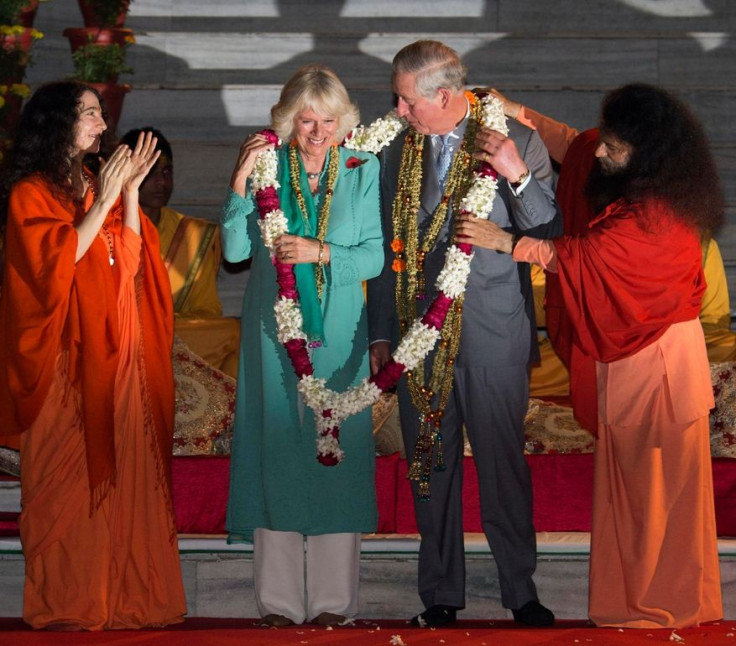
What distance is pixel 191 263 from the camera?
6.37m

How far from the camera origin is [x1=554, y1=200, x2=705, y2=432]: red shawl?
4.41 metres


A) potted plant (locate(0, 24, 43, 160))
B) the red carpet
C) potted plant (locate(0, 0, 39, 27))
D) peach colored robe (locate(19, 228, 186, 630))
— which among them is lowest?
the red carpet

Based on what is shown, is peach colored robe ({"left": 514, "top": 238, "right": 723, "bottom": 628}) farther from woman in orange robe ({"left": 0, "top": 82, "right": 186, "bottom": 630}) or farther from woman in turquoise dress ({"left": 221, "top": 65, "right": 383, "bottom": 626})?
woman in orange robe ({"left": 0, "top": 82, "right": 186, "bottom": 630})

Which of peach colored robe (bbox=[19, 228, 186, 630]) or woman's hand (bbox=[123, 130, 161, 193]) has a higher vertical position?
woman's hand (bbox=[123, 130, 161, 193])

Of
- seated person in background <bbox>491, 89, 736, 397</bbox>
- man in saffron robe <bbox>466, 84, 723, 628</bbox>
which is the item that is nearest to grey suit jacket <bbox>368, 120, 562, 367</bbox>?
man in saffron robe <bbox>466, 84, 723, 628</bbox>

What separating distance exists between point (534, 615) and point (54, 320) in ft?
5.73

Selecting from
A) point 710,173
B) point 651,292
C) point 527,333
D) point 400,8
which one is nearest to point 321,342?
point 527,333

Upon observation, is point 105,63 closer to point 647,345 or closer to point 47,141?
point 47,141

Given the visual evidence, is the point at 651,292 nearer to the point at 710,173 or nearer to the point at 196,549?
the point at 710,173

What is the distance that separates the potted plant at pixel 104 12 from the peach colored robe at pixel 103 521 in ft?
7.85

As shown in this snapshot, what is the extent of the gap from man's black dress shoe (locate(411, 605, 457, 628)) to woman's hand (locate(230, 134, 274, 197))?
4.68ft

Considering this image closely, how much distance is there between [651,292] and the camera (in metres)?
4.45

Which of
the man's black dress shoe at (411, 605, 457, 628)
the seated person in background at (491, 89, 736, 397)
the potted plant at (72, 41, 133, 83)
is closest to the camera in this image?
the man's black dress shoe at (411, 605, 457, 628)

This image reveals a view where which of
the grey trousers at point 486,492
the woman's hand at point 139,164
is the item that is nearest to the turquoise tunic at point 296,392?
the grey trousers at point 486,492
